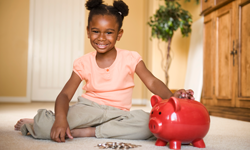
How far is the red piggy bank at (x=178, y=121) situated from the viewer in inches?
36.2

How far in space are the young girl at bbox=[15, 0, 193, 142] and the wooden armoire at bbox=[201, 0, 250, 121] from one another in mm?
1155

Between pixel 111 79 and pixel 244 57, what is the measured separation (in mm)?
1293

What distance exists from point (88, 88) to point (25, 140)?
412 mm

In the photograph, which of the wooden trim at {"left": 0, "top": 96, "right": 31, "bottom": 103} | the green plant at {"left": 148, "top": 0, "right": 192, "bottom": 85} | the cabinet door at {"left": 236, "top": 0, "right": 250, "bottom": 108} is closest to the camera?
the cabinet door at {"left": 236, "top": 0, "right": 250, "bottom": 108}

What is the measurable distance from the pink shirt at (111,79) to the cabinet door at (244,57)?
1.13 m

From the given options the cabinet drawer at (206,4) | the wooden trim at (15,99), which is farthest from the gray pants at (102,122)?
the wooden trim at (15,99)

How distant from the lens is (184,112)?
93cm

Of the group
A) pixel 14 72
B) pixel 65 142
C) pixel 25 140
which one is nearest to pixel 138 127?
pixel 65 142

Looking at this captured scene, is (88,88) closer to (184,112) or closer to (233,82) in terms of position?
(184,112)

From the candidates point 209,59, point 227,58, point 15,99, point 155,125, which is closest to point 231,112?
point 227,58

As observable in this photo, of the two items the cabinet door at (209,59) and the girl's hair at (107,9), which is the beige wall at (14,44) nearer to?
A: the cabinet door at (209,59)

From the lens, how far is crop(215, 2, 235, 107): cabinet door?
2207 millimetres

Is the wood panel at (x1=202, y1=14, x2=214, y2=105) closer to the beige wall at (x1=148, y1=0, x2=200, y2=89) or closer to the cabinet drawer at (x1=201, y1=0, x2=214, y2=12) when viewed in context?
the cabinet drawer at (x1=201, y1=0, x2=214, y2=12)

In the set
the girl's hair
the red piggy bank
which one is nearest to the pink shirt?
the girl's hair
